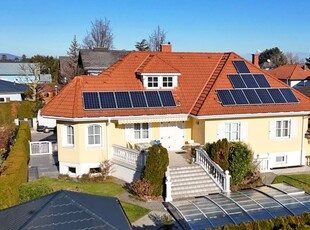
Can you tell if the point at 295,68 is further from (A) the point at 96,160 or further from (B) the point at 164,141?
(A) the point at 96,160

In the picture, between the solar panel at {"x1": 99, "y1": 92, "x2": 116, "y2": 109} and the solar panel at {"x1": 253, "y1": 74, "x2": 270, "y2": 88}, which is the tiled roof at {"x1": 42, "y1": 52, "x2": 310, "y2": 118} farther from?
the solar panel at {"x1": 253, "y1": 74, "x2": 270, "y2": 88}

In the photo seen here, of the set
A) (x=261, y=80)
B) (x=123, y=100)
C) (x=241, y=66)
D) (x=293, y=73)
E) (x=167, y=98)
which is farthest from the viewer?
(x=293, y=73)

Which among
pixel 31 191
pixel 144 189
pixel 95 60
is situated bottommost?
pixel 144 189

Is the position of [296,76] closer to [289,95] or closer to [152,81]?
[289,95]

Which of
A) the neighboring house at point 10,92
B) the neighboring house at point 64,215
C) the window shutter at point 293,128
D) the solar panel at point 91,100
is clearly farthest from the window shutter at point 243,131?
the neighboring house at point 10,92

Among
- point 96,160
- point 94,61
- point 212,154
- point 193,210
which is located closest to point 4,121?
point 94,61

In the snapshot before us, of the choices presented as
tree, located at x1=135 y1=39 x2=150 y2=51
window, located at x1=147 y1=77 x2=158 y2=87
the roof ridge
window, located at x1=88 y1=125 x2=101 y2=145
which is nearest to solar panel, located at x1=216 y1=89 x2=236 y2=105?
the roof ridge

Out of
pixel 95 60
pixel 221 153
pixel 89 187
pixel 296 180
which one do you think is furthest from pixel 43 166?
pixel 95 60
